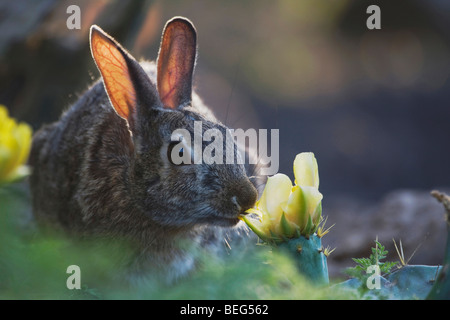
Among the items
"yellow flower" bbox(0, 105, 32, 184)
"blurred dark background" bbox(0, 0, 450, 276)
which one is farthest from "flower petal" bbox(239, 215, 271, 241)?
"blurred dark background" bbox(0, 0, 450, 276)

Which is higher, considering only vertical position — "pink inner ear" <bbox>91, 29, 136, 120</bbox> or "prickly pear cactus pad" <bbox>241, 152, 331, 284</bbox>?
"pink inner ear" <bbox>91, 29, 136, 120</bbox>

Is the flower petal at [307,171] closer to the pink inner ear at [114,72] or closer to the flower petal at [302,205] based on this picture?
the flower petal at [302,205]

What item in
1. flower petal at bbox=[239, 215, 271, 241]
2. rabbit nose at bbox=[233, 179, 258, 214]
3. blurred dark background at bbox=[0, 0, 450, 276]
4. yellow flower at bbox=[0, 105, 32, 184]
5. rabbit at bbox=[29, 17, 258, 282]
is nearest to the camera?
yellow flower at bbox=[0, 105, 32, 184]

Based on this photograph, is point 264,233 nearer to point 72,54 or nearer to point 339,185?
point 72,54

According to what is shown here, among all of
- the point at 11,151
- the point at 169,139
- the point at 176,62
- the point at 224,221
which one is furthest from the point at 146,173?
the point at 11,151

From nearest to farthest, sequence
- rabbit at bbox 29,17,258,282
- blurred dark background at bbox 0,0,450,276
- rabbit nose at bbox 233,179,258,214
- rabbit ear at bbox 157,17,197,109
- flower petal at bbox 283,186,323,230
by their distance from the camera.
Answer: flower petal at bbox 283,186,323,230 < rabbit nose at bbox 233,179,258,214 < rabbit at bbox 29,17,258,282 < rabbit ear at bbox 157,17,197,109 < blurred dark background at bbox 0,0,450,276

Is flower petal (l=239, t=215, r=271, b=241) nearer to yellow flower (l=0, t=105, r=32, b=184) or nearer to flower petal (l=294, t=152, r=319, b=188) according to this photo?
flower petal (l=294, t=152, r=319, b=188)
